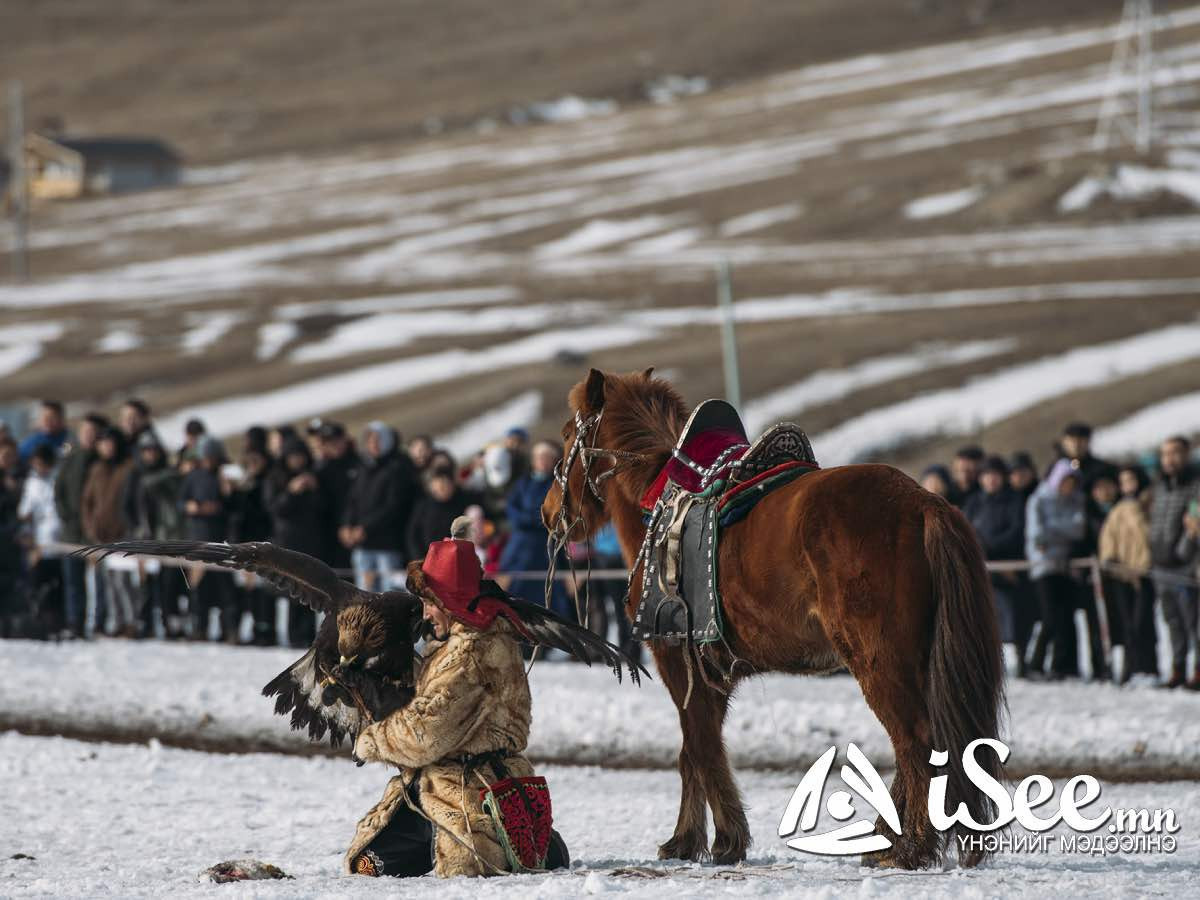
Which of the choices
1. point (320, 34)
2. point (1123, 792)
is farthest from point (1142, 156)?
point (320, 34)

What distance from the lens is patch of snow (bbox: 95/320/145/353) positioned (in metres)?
50.4

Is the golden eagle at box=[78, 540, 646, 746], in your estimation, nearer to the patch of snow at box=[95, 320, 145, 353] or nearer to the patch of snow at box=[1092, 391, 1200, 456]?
the patch of snow at box=[1092, 391, 1200, 456]

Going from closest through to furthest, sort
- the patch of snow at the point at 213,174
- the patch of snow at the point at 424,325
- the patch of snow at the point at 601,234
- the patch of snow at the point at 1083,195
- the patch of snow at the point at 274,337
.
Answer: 1. the patch of snow at the point at 424,325
2. the patch of snow at the point at 274,337
3. the patch of snow at the point at 1083,195
4. the patch of snow at the point at 601,234
5. the patch of snow at the point at 213,174

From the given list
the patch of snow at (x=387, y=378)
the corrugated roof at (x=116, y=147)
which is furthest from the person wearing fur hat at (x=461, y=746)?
the corrugated roof at (x=116, y=147)

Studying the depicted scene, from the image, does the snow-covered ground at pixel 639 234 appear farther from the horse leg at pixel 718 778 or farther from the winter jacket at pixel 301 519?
the horse leg at pixel 718 778

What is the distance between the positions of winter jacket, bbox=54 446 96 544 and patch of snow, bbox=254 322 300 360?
2803 cm

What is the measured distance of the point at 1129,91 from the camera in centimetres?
8800

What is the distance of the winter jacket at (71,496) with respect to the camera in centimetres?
1917

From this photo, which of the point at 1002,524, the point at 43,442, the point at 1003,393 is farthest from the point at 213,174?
the point at 1002,524

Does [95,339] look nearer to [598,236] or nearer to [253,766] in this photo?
[598,236]

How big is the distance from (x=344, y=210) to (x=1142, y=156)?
41.1 metres

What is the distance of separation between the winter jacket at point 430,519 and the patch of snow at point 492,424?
16223mm

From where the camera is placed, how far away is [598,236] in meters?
70.8

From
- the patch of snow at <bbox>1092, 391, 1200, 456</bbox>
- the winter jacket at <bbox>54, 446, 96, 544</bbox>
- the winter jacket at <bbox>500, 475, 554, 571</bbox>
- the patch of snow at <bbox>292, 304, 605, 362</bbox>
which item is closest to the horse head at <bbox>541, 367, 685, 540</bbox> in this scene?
the winter jacket at <bbox>500, 475, 554, 571</bbox>
